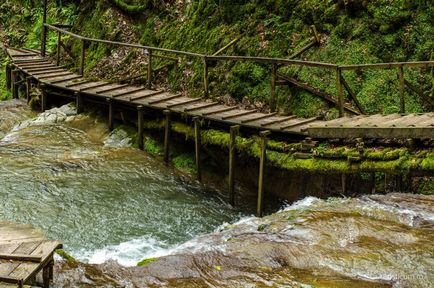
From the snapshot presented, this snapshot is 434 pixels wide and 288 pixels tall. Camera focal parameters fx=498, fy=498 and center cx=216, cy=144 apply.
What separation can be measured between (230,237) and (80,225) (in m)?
3.73

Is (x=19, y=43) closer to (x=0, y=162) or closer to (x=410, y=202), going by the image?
(x=0, y=162)

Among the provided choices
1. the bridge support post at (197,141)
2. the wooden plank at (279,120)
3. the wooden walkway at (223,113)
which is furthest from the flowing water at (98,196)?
the wooden plank at (279,120)

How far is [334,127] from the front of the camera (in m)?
9.59

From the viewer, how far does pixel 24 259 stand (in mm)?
5352

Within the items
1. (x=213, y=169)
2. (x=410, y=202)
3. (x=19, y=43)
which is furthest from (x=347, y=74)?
(x=19, y=43)

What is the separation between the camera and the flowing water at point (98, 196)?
920cm

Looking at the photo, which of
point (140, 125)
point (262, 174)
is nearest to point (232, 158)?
point (262, 174)

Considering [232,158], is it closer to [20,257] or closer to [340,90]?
[340,90]

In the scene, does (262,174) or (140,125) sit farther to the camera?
(140,125)

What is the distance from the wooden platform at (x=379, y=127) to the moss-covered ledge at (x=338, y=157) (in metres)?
0.27

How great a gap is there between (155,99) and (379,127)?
6.98 meters

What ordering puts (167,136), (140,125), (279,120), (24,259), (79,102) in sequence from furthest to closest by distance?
(79,102) < (140,125) < (167,136) < (279,120) < (24,259)

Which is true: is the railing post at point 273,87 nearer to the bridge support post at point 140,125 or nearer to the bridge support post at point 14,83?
the bridge support post at point 140,125

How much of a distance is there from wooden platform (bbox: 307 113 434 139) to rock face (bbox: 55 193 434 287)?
1358mm
